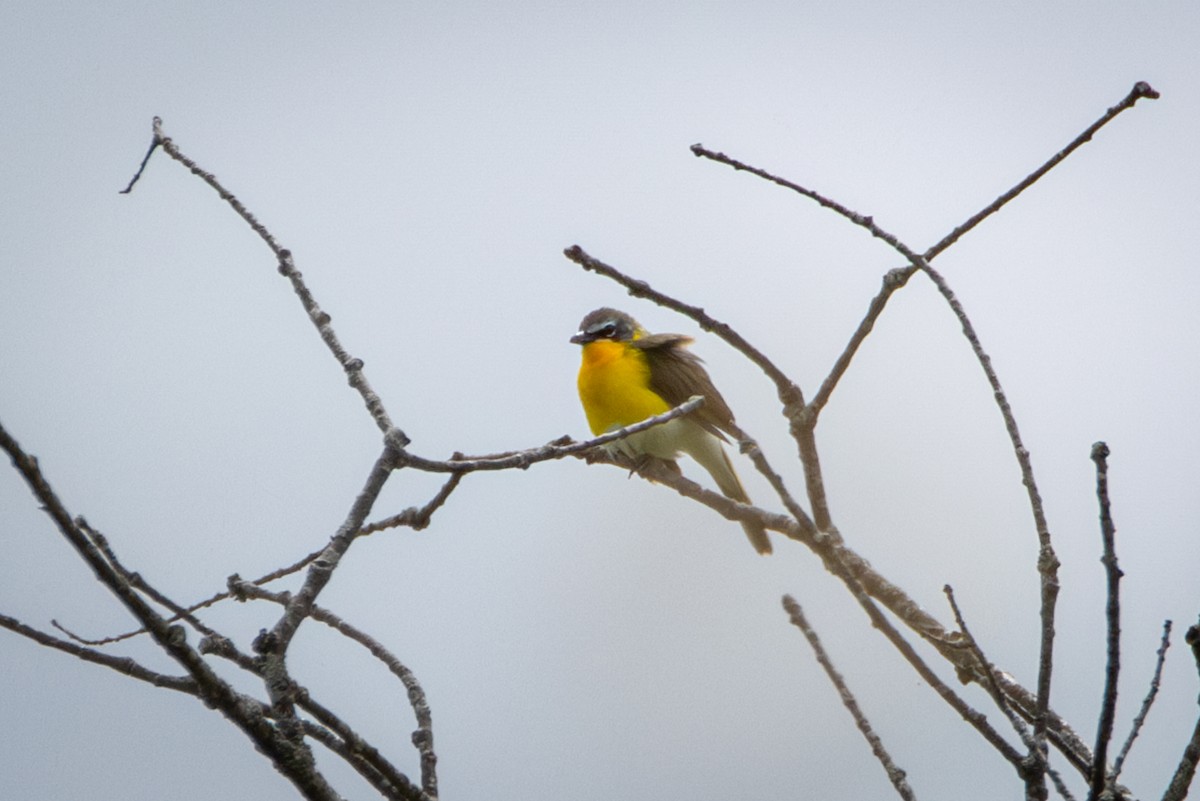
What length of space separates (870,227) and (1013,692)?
1315 mm

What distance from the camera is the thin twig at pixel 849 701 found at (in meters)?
2.77

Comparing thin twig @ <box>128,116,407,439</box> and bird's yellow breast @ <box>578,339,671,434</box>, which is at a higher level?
bird's yellow breast @ <box>578,339,671,434</box>

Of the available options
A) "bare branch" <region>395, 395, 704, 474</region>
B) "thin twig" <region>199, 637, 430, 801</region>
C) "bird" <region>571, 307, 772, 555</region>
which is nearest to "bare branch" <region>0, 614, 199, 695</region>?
"thin twig" <region>199, 637, 430, 801</region>

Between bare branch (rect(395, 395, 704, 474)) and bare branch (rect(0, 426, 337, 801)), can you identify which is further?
bare branch (rect(395, 395, 704, 474))

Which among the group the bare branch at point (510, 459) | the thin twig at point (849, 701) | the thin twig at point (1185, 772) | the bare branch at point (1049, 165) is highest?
the bare branch at point (1049, 165)

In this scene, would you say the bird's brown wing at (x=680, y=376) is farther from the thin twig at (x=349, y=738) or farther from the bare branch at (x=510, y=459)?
the thin twig at (x=349, y=738)

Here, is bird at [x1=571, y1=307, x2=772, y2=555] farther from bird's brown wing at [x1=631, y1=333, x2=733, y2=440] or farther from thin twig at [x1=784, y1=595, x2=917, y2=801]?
thin twig at [x1=784, y1=595, x2=917, y2=801]

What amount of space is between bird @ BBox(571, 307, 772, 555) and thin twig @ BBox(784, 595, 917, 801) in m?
4.57

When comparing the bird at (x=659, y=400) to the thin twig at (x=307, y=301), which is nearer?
the thin twig at (x=307, y=301)

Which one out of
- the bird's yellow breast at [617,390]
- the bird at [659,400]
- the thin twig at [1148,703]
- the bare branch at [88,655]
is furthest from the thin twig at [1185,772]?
the bird's yellow breast at [617,390]

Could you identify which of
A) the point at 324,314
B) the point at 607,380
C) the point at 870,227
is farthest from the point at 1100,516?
the point at 607,380

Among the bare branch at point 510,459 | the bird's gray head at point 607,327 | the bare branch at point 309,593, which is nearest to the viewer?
the bare branch at point 309,593

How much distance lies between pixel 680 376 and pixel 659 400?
276 mm

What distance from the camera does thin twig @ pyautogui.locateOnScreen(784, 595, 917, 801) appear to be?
2.77 m
